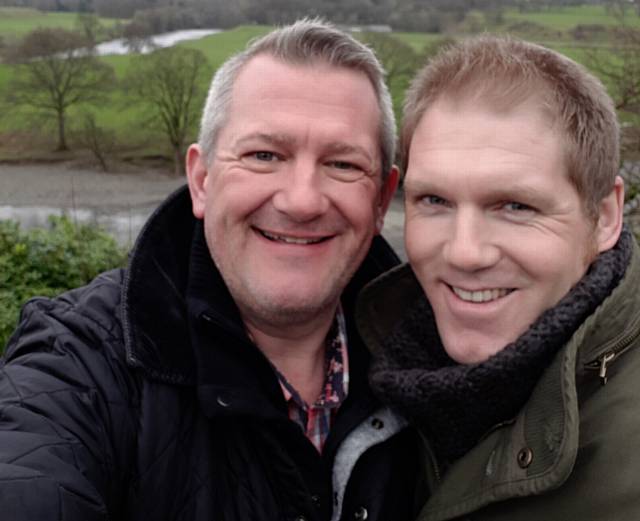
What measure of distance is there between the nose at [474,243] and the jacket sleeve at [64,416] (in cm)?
91

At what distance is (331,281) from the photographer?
2.33 meters

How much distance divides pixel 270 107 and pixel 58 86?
112 ft

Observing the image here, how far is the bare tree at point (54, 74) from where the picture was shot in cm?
3278

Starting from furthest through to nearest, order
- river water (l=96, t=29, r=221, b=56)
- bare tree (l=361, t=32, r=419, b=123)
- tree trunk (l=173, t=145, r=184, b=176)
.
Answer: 1. river water (l=96, t=29, r=221, b=56)
2. tree trunk (l=173, t=145, r=184, b=176)
3. bare tree (l=361, t=32, r=419, b=123)

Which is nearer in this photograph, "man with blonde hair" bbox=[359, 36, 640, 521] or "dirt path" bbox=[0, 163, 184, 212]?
"man with blonde hair" bbox=[359, 36, 640, 521]

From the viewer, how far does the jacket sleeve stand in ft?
4.86

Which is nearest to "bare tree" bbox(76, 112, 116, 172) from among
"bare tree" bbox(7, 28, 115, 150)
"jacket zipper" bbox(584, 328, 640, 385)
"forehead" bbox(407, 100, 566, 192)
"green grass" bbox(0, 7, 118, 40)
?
"bare tree" bbox(7, 28, 115, 150)

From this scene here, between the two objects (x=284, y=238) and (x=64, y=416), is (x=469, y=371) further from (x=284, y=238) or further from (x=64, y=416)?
(x=64, y=416)

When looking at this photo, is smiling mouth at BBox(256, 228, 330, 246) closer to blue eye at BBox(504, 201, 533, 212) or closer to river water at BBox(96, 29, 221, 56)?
blue eye at BBox(504, 201, 533, 212)

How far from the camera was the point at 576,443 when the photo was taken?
1.62 meters

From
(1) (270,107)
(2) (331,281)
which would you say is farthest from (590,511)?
(1) (270,107)

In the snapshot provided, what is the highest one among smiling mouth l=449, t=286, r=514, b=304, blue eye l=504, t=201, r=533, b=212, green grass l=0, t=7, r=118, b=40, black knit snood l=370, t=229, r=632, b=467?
green grass l=0, t=7, r=118, b=40

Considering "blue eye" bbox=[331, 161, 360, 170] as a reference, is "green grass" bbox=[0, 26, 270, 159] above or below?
below

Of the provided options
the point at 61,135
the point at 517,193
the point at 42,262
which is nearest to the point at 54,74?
the point at 61,135
